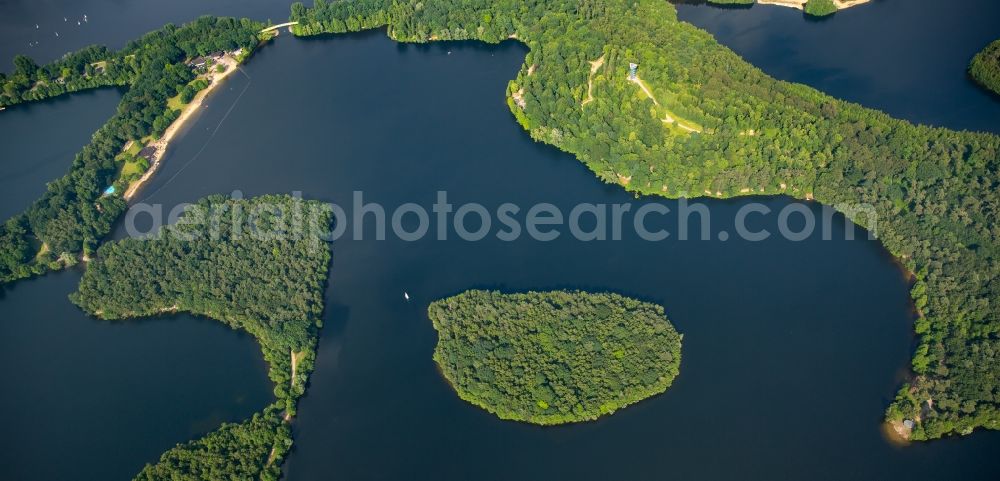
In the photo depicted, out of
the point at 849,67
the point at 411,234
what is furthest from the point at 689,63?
the point at 411,234

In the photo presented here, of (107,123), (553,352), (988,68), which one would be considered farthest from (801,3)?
(107,123)

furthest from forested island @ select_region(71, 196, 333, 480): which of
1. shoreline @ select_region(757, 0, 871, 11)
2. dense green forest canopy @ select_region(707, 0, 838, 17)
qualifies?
dense green forest canopy @ select_region(707, 0, 838, 17)

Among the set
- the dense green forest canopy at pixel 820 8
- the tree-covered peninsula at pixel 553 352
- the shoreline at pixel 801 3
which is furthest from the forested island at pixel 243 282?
the dense green forest canopy at pixel 820 8

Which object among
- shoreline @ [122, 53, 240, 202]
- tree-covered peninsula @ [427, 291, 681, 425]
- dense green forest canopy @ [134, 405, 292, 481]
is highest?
shoreline @ [122, 53, 240, 202]

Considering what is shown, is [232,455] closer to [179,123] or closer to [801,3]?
[179,123]

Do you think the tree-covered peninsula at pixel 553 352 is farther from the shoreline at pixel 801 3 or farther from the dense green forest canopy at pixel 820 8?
the shoreline at pixel 801 3

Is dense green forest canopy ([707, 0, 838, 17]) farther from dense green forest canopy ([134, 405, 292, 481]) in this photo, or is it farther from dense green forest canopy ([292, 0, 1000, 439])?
dense green forest canopy ([134, 405, 292, 481])
